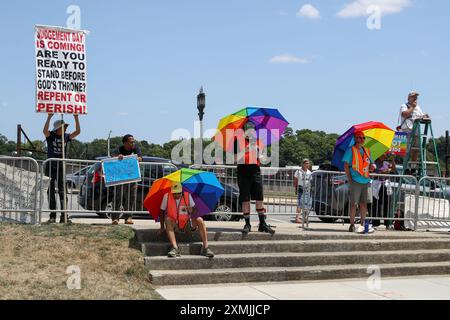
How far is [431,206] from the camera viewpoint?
11609mm

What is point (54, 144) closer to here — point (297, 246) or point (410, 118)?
point (297, 246)

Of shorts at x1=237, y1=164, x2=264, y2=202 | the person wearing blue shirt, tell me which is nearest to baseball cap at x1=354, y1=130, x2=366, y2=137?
the person wearing blue shirt

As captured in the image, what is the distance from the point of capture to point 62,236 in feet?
26.5

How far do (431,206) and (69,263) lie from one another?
780 cm

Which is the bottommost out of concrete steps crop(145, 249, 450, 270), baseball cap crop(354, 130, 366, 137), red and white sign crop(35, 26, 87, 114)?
concrete steps crop(145, 249, 450, 270)

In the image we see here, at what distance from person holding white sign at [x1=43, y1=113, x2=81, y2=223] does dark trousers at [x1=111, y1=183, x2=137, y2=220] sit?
0.90 metres

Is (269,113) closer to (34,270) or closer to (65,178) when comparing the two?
(65,178)

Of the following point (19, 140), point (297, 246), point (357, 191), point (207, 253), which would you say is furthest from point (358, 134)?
point (19, 140)

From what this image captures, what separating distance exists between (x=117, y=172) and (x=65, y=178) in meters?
0.89

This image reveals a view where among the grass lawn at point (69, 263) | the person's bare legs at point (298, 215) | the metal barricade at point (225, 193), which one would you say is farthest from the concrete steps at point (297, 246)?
the person's bare legs at point (298, 215)

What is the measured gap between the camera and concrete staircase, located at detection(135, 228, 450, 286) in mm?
7816

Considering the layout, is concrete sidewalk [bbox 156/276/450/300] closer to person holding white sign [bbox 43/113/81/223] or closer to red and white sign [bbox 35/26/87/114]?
person holding white sign [bbox 43/113/81/223]

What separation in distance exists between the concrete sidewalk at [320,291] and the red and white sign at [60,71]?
3.81m
